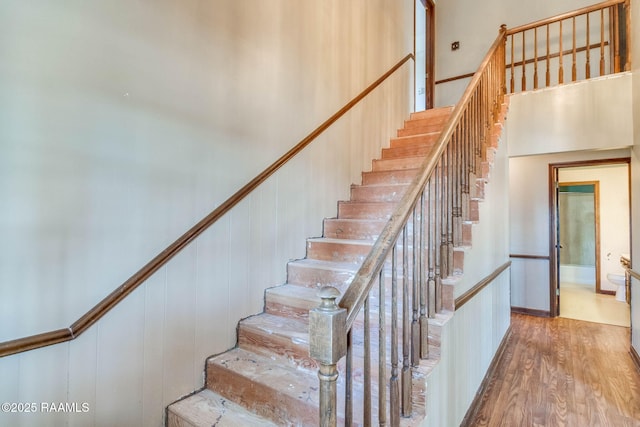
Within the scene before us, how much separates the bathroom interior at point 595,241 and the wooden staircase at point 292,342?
3.47 m

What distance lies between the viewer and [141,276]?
1562 mm

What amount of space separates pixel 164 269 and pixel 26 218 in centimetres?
60

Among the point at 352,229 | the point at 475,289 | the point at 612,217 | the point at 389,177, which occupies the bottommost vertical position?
the point at 475,289

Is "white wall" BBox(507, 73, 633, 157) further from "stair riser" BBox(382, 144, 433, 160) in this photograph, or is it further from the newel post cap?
the newel post cap

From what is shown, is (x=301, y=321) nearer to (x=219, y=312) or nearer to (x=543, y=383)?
(x=219, y=312)

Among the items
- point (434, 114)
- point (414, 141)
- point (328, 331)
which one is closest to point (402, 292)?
point (328, 331)

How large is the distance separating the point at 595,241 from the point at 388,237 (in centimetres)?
719

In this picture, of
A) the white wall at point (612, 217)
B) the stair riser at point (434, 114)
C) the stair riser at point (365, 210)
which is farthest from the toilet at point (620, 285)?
the stair riser at point (365, 210)

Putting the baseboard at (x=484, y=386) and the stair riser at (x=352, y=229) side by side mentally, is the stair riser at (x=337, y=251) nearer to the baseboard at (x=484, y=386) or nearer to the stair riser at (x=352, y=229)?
the stair riser at (x=352, y=229)

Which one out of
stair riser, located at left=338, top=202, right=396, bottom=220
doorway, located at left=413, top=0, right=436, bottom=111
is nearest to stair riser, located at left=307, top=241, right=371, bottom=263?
stair riser, located at left=338, top=202, right=396, bottom=220

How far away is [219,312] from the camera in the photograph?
1941mm

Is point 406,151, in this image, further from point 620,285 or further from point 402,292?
point 620,285

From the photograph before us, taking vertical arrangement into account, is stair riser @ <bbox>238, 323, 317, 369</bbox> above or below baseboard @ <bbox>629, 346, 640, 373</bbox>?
above

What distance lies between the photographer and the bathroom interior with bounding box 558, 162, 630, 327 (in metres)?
5.04
